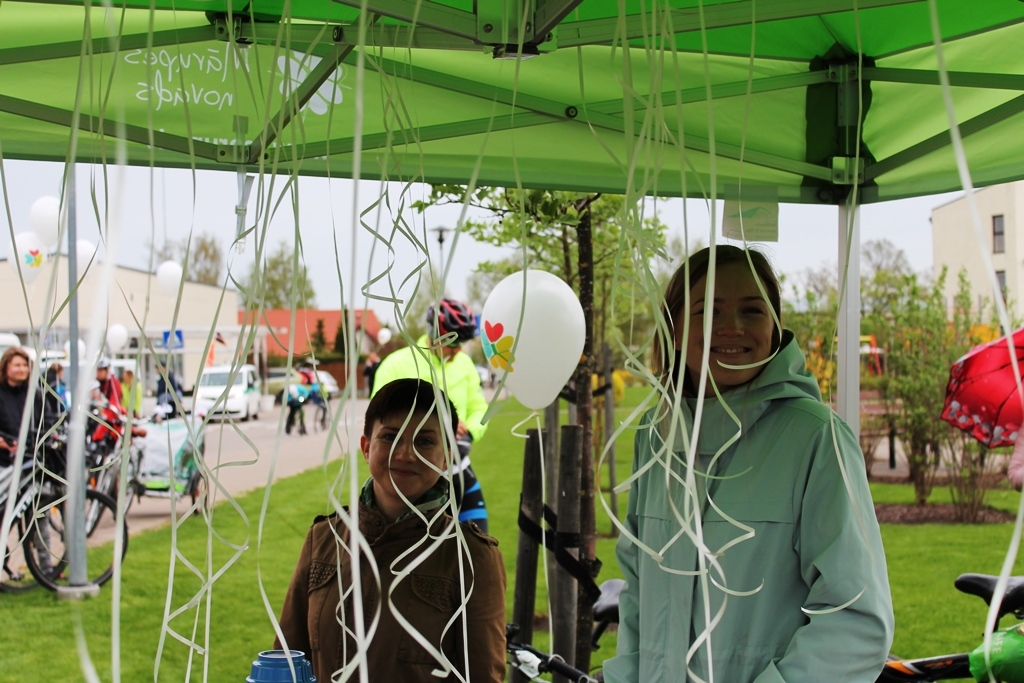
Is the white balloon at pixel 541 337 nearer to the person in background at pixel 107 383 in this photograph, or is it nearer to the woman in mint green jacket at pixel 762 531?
the woman in mint green jacket at pixel 762 531

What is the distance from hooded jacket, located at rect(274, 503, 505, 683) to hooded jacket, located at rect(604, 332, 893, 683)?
0.30 metres

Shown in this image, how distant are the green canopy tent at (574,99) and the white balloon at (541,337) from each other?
0.32m

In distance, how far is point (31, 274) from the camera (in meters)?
7.45

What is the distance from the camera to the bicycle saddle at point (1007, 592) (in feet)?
8.30

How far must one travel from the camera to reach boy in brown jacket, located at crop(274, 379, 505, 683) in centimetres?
175

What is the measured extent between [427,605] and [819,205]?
1.59 m

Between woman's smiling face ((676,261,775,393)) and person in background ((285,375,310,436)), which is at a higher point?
woman's smiling face ((676,261,775,393))

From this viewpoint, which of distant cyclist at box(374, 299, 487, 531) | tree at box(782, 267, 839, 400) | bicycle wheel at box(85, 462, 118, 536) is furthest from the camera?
tree at box(782, 267, 839, 400)

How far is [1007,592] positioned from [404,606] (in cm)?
171

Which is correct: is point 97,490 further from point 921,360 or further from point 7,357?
point 921,360

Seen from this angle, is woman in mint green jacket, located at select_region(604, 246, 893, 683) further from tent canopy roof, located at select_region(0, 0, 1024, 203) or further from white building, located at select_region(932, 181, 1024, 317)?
white building, located at select_region(932, 181, 1024, 317)

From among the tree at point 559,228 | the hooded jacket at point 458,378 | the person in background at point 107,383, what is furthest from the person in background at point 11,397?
the tree at point 559,228

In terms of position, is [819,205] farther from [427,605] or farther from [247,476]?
[247,476]

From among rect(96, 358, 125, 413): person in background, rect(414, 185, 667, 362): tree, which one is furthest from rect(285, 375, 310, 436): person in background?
rect(414, 185, 667, 362): tree
